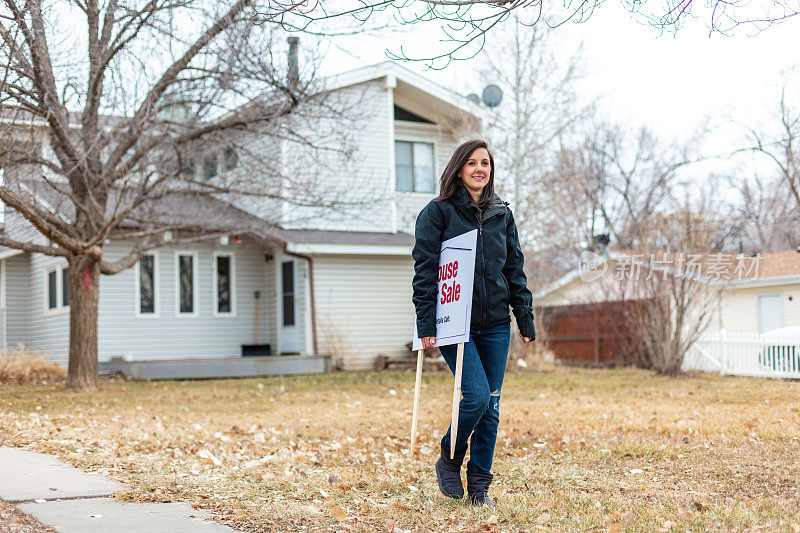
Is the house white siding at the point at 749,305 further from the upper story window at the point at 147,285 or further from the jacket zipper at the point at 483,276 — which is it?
the jacket zipper at the point at 483,276

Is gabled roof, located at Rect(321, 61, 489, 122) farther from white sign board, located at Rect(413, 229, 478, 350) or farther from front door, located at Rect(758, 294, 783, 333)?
white sign board, located at Rect(413, 229, 478, 350)

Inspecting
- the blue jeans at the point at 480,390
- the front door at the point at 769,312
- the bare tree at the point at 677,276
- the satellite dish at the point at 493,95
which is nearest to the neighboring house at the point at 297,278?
the satellite dish at the point at 493,95

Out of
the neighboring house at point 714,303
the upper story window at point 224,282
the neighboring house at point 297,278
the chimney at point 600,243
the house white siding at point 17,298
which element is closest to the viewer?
the neighboring house at point 297,278

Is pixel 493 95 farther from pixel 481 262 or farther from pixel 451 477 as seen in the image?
pixel 451 477

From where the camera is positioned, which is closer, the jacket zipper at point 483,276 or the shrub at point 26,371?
the jacket zipper at point 483,276

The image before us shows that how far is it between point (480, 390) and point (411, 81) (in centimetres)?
1742

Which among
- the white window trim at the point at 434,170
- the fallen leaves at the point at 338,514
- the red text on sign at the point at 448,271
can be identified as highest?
the white window trim at the point at 434,170

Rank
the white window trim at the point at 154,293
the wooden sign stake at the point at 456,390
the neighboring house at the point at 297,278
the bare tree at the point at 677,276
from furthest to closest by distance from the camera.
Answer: the neighboring house at the point at 297,278 < the white window trim at the point at 154,293 < the bare tree at the point at 677,276 < the wooden sign stake at the point at 456,390

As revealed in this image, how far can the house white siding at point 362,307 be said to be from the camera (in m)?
20.3

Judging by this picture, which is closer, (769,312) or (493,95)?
(493,95)

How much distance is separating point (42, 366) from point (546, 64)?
1203 cm

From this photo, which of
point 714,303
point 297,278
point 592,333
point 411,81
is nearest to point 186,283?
point 297,278

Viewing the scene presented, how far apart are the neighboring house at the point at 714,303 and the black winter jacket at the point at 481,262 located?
1336cm

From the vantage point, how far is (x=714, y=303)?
1995 cm
